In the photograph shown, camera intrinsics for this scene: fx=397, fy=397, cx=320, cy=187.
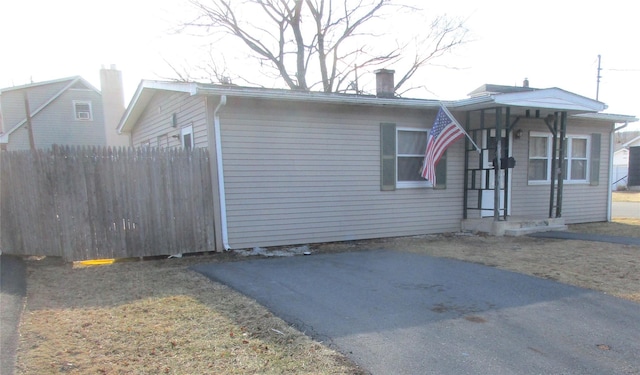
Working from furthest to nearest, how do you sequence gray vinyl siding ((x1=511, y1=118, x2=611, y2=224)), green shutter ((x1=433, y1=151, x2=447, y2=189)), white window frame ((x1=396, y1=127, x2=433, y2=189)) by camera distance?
1. gray vinyl siding ((x1=511, y1=118, x2=611, y2=224))
2. green shutter ((x1=433, y1=151, x2=447, y2=189))
3. white window frame ((x1=396, y1=127, x2=433, y2=189))

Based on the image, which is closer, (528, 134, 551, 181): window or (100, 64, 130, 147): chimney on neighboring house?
(528, 134, 551, 181): window

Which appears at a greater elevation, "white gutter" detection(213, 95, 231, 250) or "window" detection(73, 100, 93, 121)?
"window" detection(73, 100, 93, 121)

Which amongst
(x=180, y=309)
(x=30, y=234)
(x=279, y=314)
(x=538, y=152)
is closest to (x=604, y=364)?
(x=279, y=314)

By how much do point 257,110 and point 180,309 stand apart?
14.0ft

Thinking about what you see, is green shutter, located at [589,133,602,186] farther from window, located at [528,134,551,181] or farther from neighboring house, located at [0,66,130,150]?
neighboring house, located at [0,66,130,150]

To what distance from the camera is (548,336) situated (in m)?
3.47

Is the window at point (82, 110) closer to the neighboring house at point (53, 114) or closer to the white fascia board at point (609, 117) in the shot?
the neighboring house at point (53, 114)

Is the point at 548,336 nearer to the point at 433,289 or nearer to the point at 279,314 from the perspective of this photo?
the point at 433,289

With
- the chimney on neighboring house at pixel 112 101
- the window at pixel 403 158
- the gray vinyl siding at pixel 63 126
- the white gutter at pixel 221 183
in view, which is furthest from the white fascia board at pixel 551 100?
the gray vinyl siding at pixel 63 126

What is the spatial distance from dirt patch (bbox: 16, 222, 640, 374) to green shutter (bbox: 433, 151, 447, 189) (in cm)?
243

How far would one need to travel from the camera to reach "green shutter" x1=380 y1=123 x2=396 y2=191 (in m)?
8.65

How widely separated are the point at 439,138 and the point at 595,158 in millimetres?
5859

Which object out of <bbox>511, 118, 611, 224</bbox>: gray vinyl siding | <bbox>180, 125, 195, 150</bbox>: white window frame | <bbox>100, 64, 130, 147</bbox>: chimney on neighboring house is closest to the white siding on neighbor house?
<bbox>180, 125, 195, 150</bbox>: white window frame

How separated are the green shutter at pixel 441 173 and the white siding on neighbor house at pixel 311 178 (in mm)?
198
